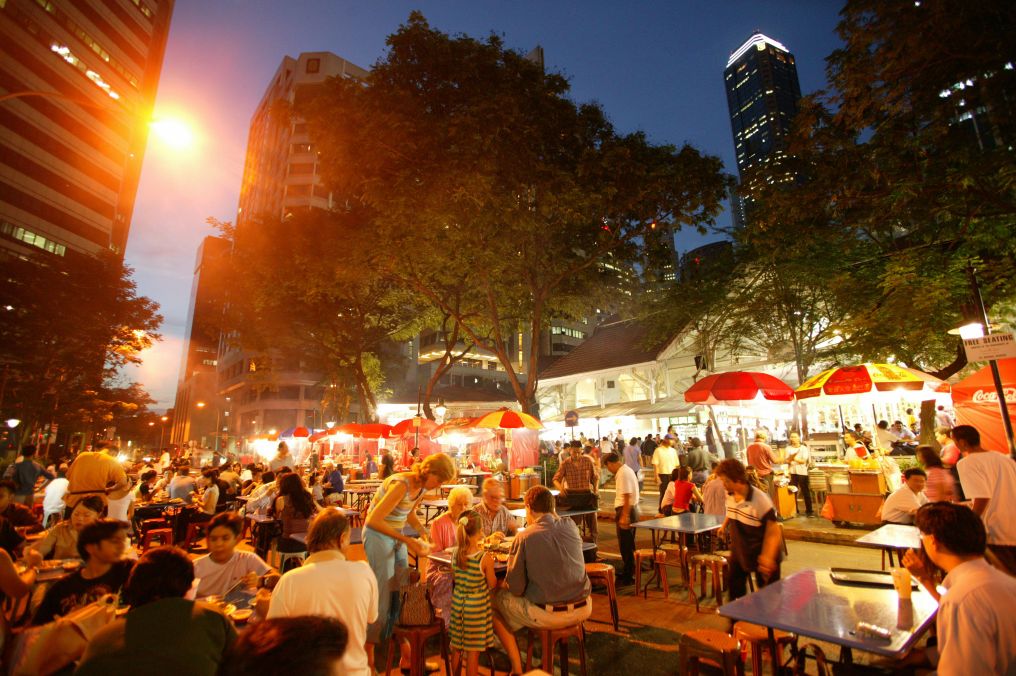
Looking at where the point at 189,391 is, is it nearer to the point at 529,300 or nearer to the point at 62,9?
the point at 62,9

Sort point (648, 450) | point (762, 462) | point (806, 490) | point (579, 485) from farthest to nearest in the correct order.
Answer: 1. point (648, 450)
2. point (806, 490)
3. point (762, 462)
4. point (579, 485)

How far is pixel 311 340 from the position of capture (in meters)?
24.9

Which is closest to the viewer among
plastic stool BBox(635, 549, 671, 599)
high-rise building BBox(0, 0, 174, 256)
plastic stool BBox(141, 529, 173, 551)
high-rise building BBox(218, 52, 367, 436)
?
plastic stool BBox(635, 549, 671, 599)

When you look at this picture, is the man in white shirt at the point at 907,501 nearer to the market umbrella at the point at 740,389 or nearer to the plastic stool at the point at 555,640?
the market umbrella at the point at 740,389

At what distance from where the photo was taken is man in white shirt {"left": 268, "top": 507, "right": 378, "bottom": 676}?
312cm

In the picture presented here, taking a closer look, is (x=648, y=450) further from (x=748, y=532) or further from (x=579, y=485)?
(x=748, y=532)

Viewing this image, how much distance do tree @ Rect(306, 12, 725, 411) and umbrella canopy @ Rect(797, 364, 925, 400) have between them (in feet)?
19.0

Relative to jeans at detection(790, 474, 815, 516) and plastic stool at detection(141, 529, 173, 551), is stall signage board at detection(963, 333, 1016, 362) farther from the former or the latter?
plastic stool at detection(141, 529, 173, 551)

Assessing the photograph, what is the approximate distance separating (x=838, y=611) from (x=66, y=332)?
1228 inches

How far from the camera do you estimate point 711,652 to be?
3746mm

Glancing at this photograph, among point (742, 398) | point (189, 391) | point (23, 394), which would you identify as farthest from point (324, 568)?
point (189, 391)

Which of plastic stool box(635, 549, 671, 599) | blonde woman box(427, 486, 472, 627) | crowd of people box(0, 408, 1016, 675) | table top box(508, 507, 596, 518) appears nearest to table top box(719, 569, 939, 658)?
crowd of people box(0, 408, 1016, 675)

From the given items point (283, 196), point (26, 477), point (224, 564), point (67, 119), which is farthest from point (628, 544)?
point (283, 196)

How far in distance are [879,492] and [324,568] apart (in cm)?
1205
